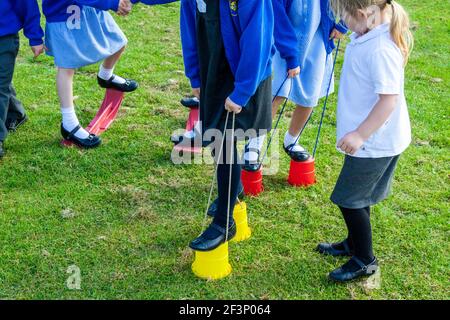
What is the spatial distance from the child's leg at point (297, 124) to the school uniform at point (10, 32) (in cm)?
174

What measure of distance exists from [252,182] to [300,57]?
78cm

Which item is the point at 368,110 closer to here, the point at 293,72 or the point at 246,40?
the point at 246,40

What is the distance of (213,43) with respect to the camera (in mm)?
2744

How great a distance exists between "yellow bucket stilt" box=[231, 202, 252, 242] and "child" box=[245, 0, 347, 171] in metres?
0.45

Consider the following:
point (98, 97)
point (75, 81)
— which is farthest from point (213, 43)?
point (75, 81)

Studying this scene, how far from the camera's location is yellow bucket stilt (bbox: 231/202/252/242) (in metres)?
3.24

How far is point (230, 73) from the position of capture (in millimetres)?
2807

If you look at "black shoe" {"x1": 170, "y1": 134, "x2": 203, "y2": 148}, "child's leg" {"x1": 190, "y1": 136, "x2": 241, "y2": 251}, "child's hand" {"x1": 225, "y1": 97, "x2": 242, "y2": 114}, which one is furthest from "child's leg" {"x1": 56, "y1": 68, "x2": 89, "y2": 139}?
"child's hand" {"x1": 225, "y1": 97, "x2": 242, "y2": 114}

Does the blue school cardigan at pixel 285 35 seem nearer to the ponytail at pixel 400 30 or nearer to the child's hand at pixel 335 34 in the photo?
the child's hand at pixel 335 34

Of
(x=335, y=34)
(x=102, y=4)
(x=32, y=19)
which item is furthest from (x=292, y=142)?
(x=32, y=19)

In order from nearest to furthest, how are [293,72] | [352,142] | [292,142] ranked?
[352,142] < [293,72] < [292,142]

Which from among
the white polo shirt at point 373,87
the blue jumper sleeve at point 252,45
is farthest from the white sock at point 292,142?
the blue jumper sleeve at point 252,45

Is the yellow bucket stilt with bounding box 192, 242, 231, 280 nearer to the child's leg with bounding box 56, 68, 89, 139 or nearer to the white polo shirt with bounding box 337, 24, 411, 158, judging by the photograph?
the white polo shirt with bounding box 337, 24, 411, 158

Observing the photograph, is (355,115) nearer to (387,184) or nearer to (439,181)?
(387,184)
